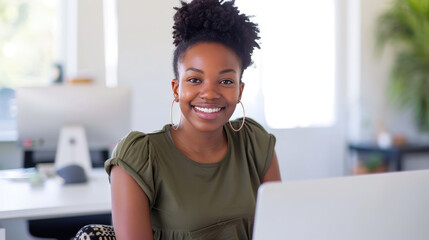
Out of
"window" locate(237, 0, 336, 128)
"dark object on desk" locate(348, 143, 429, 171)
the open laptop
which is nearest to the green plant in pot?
"dark object on desk" locate(348, 143, 429, 171)

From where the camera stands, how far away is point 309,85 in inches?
189

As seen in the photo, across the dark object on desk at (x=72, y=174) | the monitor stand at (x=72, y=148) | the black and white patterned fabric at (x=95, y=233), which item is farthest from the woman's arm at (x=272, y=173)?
the monitor stand at (x=72, y=148)

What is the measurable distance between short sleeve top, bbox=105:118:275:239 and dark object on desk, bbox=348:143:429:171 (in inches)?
132

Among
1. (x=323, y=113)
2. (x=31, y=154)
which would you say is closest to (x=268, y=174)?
(x=31, y=154)

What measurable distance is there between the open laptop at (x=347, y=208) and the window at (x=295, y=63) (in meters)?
3.75

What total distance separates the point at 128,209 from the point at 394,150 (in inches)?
145

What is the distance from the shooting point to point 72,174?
86.0 inches

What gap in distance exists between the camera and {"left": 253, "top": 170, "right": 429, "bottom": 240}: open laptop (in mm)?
729

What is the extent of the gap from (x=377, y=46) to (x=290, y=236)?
4.45 m

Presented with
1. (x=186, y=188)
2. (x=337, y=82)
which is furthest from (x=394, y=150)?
(x=186, y=188)

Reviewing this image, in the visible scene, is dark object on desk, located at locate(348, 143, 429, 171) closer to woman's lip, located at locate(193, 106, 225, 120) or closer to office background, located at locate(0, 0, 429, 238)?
office background, located at locate(0, 0, 429, 238)

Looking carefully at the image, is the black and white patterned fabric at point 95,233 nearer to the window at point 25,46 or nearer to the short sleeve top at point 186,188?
the short sleeve top at point 186,188

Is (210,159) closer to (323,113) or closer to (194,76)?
(194,76)

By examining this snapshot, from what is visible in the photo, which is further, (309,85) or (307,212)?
(309,85)
